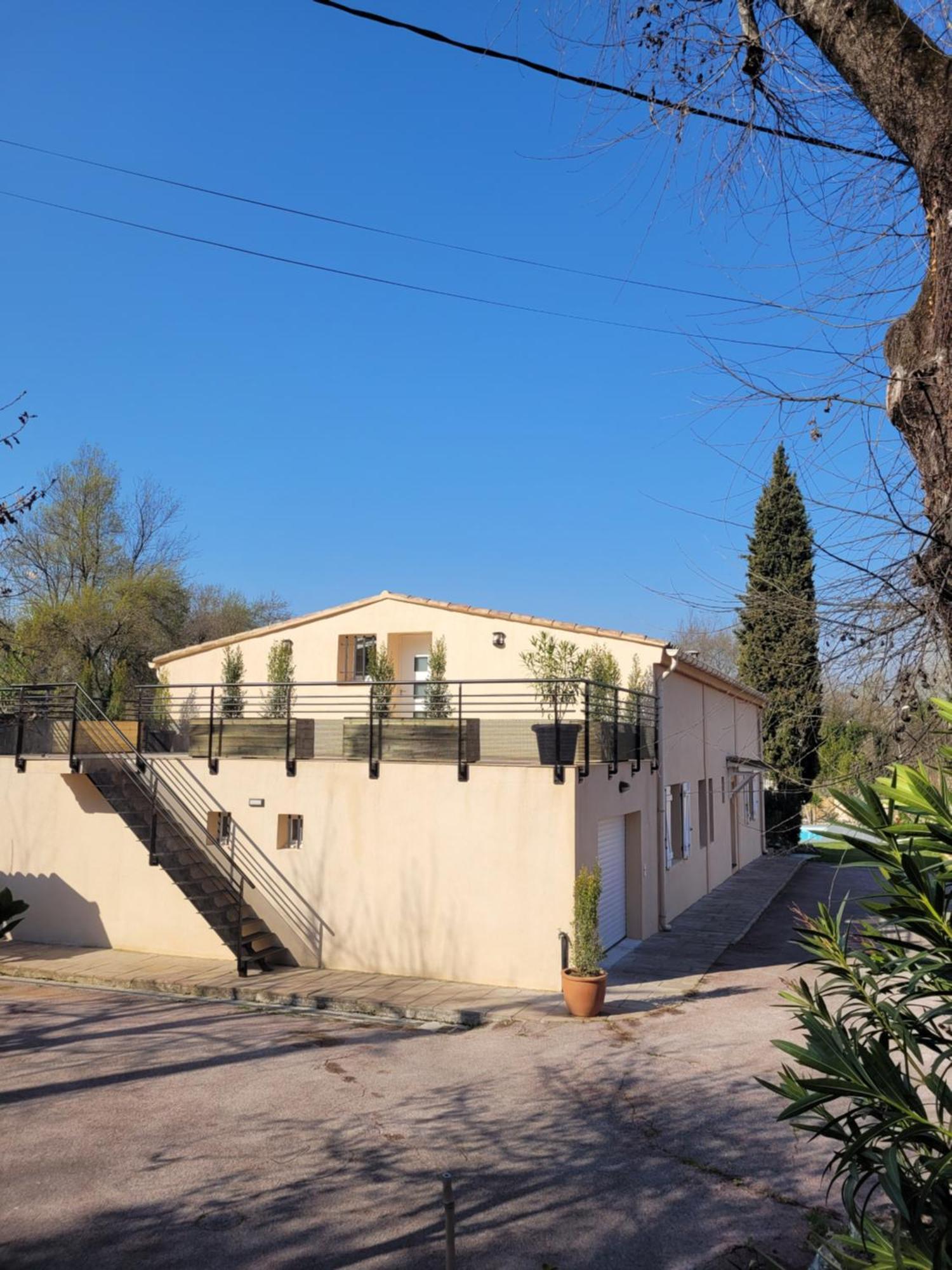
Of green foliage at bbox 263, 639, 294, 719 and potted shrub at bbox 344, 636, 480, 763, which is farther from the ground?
green foliage at bbox 263, 639, 294, 719

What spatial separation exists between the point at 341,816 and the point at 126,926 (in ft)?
14.4

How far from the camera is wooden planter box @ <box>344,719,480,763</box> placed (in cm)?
1273

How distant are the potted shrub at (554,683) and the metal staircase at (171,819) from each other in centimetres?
507

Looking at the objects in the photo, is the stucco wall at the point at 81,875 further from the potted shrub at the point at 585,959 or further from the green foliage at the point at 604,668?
the green foliage at the point at 604,668

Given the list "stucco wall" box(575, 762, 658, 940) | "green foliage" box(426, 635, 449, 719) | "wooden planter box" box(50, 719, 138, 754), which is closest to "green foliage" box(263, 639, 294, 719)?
"green foliage" box(426, 635, 449, 719)

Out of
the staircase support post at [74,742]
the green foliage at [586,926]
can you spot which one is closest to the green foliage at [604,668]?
the green foliage at [586,926]

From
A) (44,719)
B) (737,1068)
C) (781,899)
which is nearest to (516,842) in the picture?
(737,1068)

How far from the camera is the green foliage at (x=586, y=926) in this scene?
1127cm

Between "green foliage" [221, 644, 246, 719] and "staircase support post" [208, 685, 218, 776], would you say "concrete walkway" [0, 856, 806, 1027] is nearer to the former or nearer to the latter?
"staircase support post" [208, 685, 218, 776]

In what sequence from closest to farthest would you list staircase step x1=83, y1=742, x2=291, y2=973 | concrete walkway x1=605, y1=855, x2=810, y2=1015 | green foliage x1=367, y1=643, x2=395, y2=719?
concrete walkway x1=605, y1=855, x2=810, y2=1015 → staircase step x1=83, y1=742, x2=291, y2=973 → green foliage x1=367, y1=643, x2=395, y2=719

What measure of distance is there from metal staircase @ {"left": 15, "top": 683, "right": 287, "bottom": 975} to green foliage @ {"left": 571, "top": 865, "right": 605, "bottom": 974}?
16.0ft

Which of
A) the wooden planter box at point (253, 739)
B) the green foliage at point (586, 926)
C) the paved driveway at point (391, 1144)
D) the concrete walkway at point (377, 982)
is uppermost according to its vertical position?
the wooden planter box at point (253, 739)

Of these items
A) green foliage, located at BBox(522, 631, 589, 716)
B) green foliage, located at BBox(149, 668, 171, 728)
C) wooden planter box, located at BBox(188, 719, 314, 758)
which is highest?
green foliage, located at BBox(522, 631, 589, 716)

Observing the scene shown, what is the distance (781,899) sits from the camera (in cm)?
2069
